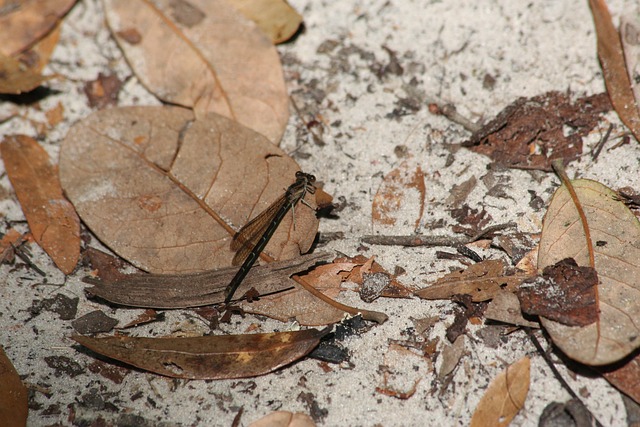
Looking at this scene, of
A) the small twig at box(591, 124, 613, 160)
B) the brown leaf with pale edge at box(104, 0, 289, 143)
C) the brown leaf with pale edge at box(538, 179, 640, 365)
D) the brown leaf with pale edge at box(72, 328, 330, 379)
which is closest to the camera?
the brown leaf with pale edge at box(538, 179, 640, 365)

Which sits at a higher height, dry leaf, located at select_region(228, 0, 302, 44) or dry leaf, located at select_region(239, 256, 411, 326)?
dry leaf, located at select_region(228, 0, 302, 44)

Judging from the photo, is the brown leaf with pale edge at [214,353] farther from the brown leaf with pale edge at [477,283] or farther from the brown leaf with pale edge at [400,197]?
the brown leaf with pale edge at [400,197]

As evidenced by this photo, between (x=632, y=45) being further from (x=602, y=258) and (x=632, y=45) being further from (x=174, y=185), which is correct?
(x=174, y=185)

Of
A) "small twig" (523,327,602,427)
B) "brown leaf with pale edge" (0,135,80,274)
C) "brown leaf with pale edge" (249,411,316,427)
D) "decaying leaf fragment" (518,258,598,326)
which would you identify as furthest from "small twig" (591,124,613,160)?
"brown leaf with pale edge" (0,135,80,274)

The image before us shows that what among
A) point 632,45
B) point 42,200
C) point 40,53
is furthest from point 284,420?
point 40,53

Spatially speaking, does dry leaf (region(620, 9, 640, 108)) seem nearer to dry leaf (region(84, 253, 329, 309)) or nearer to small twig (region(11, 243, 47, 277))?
dry leaf (region(84, 253, 329, 309))

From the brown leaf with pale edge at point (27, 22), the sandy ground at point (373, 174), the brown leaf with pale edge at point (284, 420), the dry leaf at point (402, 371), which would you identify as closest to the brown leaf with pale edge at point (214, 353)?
the sandy ground at point (373, 174)
